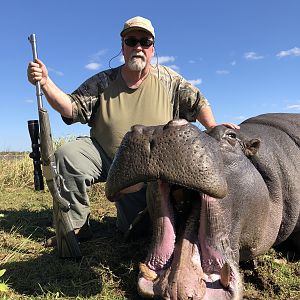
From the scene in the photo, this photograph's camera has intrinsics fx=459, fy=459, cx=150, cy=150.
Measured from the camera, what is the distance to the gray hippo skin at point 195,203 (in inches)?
95.7

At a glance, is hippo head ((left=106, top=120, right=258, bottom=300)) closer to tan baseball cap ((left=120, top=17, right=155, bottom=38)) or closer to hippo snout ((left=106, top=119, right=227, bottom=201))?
hippo snout ((left=106, top=119, right=227, bottom=201))

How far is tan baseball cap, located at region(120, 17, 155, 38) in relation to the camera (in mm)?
5070

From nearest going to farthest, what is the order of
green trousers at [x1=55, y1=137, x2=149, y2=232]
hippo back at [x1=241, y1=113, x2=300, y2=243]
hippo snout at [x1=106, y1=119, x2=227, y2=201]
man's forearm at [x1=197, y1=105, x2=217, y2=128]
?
hippo snout at [x1=106, y1=119, x2=227, y2=201], hippo back at [x1=241, y1=113, x2=300, y2=243], green trousers at [x1=55, y1=137, x2=149, y2=232], man's forearm at [x1=197, y1=105, x2=217, y2=128]

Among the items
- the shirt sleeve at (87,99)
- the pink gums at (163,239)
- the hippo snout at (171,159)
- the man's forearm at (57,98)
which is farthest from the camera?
the shirt sleeve at (87,99)

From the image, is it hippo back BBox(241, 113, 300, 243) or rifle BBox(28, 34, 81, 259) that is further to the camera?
rifle BBox(28, 34, 81, 259)

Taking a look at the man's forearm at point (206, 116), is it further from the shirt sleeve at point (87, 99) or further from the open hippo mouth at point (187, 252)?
the open hippo mouth at point (187, 252)

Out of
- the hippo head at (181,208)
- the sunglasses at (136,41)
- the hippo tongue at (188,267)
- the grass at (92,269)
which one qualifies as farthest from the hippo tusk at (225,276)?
the sunglasses at (136,41)

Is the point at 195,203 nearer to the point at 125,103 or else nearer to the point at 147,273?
the point at 147,273

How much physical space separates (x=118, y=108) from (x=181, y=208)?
2372 mm

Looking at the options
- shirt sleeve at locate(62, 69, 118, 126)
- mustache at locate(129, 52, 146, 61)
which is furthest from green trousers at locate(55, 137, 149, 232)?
mustache at locate(129, 52, 146, 61)

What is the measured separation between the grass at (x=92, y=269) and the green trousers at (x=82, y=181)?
0.26 m

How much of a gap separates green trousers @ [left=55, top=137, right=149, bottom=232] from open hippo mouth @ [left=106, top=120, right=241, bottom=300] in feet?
6.24

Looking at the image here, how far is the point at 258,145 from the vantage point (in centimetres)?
328

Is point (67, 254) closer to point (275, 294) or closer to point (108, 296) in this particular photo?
point (108, 296)
